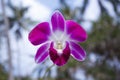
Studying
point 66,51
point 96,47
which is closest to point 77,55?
point 66,51

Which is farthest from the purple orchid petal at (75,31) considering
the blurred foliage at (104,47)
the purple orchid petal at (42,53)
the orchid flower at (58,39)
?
the blurred foliage at (104,47)

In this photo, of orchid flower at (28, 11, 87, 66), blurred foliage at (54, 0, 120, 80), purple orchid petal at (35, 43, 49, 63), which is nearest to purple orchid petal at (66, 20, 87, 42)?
orchid flower at (28, 11, 87, 66)

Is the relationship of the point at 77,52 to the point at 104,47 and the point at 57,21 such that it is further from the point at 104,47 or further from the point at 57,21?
the point at 104,47

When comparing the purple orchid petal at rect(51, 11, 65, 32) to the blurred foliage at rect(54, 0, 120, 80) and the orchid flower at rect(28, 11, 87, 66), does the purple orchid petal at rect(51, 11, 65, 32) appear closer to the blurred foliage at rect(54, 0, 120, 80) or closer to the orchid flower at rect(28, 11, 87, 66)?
the orchid flower at rect(28, 11, 87, 66)

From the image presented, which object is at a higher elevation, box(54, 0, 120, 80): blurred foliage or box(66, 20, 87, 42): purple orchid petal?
box(66, 20, 87, 42): purple orchid petal

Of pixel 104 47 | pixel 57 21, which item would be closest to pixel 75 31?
pixel 57 21

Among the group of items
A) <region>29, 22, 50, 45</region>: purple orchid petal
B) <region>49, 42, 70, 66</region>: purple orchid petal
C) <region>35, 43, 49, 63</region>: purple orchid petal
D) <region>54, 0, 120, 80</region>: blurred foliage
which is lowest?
<region>54, 0, 120, 80</region>: blurred foliage
